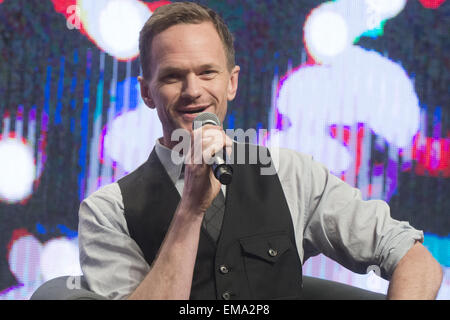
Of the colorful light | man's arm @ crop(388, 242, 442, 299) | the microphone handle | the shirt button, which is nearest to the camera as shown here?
the microphone handle

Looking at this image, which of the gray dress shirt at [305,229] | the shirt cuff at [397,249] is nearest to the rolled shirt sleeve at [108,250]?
the gray dress shirt at [305,229]

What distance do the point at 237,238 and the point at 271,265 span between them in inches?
4.4

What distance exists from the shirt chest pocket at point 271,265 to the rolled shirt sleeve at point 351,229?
11 cm

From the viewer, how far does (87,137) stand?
3096mm

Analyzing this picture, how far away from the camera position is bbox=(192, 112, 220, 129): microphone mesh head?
1.27 m

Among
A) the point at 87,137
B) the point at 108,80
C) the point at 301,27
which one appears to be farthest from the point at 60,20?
the point at 301,27

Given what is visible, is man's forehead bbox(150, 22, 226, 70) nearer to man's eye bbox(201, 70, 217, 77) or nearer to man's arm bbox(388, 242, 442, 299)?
man's eye bbox(201, 70, 217, 77)

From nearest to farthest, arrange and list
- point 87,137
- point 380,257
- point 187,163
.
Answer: point 187,163, point 380,257, point 87,137

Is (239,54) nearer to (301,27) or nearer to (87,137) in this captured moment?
(301,27)

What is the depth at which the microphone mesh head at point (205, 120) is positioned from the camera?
1.27 meters

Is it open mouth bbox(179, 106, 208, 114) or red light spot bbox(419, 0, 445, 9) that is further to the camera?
red light spot bbox(419, 0, 445, 9)

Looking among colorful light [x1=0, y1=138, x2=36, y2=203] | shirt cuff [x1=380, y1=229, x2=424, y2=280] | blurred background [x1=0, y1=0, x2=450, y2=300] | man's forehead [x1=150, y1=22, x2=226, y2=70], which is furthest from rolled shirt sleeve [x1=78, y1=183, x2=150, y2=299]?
colorful light [x1=0, y1=138, x2=36, y2=203]

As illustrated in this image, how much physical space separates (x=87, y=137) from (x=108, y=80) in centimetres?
35

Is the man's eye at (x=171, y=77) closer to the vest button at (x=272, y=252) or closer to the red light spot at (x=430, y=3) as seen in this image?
the vest button at (x=272, y=252)
